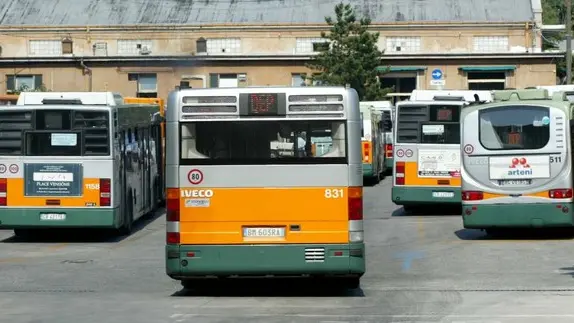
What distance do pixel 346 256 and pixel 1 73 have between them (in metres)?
65.0

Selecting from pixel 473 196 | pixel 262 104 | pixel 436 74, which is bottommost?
pixel 473 196

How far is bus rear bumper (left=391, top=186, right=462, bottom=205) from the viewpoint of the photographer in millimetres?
31073

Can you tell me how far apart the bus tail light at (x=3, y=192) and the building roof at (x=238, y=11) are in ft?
177

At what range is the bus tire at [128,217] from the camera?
1035 inches

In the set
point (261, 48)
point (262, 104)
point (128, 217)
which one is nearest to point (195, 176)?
point (262, 104)

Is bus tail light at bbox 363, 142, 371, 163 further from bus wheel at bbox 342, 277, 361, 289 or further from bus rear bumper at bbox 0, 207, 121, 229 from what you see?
bus wheel at bbox 342, 277, 361, 289

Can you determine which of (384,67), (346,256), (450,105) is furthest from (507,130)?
(384,67)

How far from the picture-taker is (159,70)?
72000 mm

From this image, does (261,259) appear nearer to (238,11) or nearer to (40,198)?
(40,198)

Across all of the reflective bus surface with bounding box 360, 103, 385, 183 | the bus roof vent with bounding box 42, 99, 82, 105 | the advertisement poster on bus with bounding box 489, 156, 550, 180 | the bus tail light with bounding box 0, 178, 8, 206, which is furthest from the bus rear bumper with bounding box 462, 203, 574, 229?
the reflective bus surface with bounding box 360, 103, 385, 183

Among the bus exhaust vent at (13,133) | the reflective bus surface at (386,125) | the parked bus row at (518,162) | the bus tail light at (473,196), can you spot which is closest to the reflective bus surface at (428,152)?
the parked bus row at (518,162)

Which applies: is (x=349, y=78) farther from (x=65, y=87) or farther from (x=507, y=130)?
(x=507, y=130)

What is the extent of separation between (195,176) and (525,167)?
10.2 metres

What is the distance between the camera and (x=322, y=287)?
685 inches
